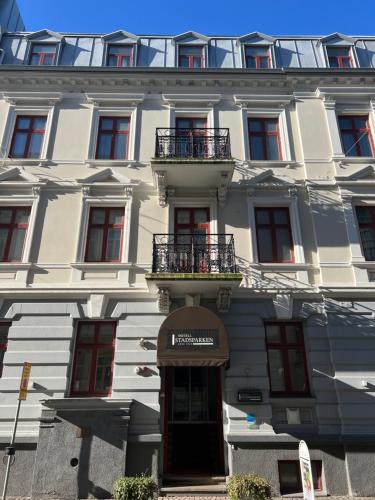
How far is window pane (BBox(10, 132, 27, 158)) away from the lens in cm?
1322

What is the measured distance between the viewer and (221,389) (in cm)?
1031

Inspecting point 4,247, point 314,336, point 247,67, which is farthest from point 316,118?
point 4,247

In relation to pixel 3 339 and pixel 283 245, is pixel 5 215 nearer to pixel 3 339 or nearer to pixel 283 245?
pixel 3 339

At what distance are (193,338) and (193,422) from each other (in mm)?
3297

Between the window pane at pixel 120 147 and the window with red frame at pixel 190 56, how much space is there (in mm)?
4123

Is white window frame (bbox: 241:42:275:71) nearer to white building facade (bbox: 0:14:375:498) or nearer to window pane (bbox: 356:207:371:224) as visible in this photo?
white building facade (bbox: 0:14:375:498)

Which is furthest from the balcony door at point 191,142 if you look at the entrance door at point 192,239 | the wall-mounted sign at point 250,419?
the wall-mounted sign at point 250,419

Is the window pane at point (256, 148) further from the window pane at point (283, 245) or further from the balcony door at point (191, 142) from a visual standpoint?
the window pane at point (283, 245)

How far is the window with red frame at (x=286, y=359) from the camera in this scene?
405 inches

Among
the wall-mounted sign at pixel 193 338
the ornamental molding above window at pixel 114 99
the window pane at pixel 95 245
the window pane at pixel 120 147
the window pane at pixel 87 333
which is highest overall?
the ornamental molding above window at pixel 114 99

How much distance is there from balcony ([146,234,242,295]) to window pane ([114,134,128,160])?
12.2 ft

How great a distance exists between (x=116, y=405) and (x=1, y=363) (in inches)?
141

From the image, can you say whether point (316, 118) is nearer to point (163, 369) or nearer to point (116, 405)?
point (163, 369)

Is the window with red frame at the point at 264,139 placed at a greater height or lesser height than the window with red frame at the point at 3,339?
greater
